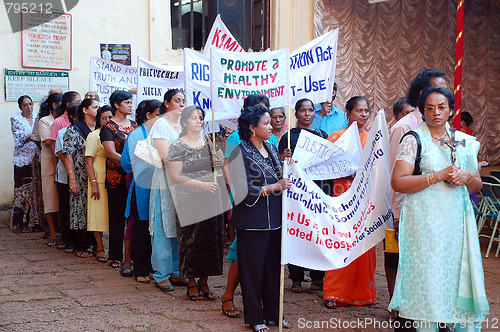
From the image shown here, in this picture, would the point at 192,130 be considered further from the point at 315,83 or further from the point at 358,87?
the point at 358,87

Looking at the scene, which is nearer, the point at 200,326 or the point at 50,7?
the point at 200,326

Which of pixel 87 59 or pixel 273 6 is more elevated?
pixel 273 6

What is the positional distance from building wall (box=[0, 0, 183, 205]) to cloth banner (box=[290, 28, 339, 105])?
529cm

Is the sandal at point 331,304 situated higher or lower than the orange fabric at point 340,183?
lower

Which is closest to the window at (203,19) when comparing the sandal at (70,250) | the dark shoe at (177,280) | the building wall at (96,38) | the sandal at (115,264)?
the building wall at (96,38)

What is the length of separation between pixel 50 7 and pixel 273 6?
3.87m

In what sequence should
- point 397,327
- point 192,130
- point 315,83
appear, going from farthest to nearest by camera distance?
point 315,83, point 192,130, point 397,327

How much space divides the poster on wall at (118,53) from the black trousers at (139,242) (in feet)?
16.0

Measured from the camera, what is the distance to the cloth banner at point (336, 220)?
15.4ft

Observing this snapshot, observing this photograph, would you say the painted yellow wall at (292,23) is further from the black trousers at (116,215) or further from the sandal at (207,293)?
the sandal at (207,293)

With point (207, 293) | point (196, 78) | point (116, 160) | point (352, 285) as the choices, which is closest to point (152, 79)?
point (116, 160)

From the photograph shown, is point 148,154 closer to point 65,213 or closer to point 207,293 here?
point 207,293

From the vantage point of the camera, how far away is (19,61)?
9.89m

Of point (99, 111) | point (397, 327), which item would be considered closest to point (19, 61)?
point (99, 111)
